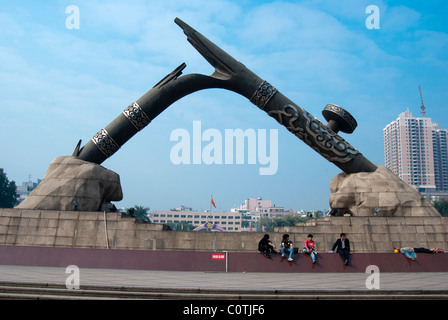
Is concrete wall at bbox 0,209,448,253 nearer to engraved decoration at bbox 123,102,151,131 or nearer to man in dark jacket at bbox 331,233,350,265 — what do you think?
man in dark jacket at bbox 331,233,350,265

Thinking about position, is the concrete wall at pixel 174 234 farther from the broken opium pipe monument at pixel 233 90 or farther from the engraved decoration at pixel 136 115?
the engraved decoration at pixel 136 115

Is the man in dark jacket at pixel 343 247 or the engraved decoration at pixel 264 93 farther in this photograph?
the engraved decoration at pixel 264 93

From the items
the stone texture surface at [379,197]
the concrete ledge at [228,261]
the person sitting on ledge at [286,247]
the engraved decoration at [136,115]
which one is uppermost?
the engraved decoration at [136,115]

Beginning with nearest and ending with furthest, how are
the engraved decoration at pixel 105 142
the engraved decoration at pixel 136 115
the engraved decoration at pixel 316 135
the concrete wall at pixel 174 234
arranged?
the concrete wall at pixel 174 234 < the engraved decoration at pixel 105 142 < the engraved decoration at pixel 136 115 < the engraved decoration at pixel 316 135

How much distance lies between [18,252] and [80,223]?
2969mm

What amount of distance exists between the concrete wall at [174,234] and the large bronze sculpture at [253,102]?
0.84 m

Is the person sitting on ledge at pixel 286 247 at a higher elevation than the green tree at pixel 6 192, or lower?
lower

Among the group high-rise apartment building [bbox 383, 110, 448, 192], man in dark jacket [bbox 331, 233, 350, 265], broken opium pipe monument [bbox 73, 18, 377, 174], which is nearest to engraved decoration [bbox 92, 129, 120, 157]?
broken opium pipe monument [bbox 73, 18, 377, 174]

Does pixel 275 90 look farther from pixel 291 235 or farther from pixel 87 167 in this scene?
pixel 87 167

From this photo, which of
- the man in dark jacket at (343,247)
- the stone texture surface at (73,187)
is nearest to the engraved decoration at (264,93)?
the stone texture surface at (73,187)

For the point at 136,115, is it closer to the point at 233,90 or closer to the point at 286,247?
the point at 233,90

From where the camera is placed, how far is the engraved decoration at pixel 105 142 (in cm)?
1895
